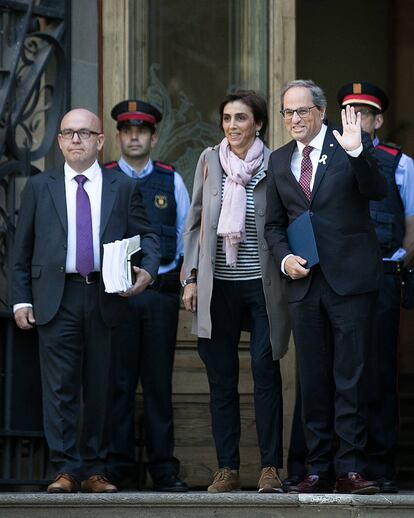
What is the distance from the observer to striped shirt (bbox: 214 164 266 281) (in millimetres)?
8258

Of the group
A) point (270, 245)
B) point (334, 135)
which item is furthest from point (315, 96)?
point (270, 245)

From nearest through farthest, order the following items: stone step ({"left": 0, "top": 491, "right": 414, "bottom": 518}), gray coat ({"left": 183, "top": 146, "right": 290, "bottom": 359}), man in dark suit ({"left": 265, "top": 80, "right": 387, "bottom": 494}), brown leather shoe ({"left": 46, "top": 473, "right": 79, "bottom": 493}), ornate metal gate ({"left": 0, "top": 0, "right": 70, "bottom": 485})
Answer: stone step ({"left": 0, "top": 491, "right": 414, "bottom": 518}), man in dark suit ({"left": 265, "top": 80, "right": 387, "bottom": 494}), brown leather shoe ({"left": 46, "top": 473, "right": 79, "bottom": 493}), gray coat ({"left": 183, "top": 146, "right": 290, "bottom": 359}), ornate metal gate ({"left": 0, "top": 0, "right": 70, "bottom": 485})

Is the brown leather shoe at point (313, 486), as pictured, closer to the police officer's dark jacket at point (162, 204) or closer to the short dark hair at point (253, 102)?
the police officer's dark jacket at point (162, 204)

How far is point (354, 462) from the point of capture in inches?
303

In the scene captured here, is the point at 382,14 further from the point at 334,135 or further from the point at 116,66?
the point at 334,135

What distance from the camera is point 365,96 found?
28.7 ft

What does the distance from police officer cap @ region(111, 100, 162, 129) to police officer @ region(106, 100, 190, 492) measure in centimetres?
19

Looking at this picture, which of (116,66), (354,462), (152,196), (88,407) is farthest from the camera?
(116,66)

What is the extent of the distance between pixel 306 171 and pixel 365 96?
3.24 feet

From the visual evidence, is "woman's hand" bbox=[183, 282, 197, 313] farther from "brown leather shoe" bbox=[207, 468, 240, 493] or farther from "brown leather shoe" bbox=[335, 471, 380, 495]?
"brown leather shoe" bbox=[335, 471, 380, 495]

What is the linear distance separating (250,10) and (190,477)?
276 centimetres

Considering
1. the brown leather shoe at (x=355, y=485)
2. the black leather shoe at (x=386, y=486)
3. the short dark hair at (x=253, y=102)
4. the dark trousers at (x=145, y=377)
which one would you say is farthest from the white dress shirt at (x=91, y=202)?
the black leather shoe at (x=386, y=486)

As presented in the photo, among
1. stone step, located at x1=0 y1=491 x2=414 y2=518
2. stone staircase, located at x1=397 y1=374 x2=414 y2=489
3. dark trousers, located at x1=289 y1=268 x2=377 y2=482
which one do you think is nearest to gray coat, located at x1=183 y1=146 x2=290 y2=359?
dark trousers, located at x1=289 y1=268 x2=377 y2=482

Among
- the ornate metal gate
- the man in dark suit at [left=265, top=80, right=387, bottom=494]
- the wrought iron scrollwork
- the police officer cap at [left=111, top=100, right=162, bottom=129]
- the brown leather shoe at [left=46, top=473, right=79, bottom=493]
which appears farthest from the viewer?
the police officer cap at [left=111, top=100, right=162, bottom=129]
